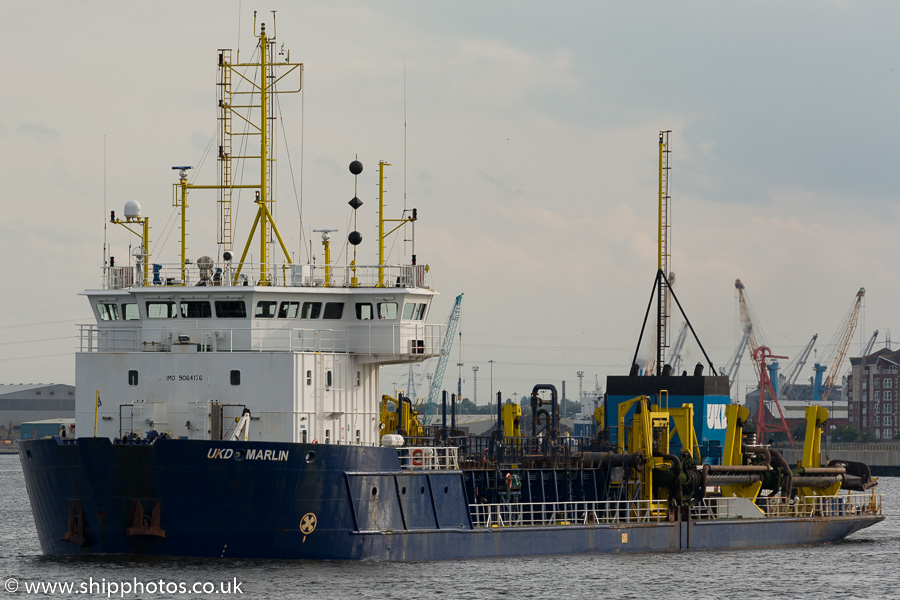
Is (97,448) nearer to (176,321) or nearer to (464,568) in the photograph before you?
(176,321)

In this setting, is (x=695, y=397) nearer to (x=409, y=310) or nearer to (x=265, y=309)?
(x=409, y=310)

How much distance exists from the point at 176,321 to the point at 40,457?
14.9 feet

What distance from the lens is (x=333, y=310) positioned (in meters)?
35.7

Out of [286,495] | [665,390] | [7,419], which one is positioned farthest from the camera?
[7,419]

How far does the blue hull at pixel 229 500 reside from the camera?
103 feet

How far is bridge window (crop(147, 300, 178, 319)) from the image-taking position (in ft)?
114

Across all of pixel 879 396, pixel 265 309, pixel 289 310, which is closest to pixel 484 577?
pixel 289 310

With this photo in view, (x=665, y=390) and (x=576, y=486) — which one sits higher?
(x=665, y=390)

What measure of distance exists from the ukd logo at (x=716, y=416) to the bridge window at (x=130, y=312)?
18674 mm

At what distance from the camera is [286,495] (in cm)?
3166

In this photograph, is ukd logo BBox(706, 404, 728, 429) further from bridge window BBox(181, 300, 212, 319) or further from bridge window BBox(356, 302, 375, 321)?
bridge window BBox(181, 300, 212, 319)

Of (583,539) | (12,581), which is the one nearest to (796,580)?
(583,539)

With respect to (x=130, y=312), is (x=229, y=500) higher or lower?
lower

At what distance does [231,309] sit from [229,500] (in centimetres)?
521
